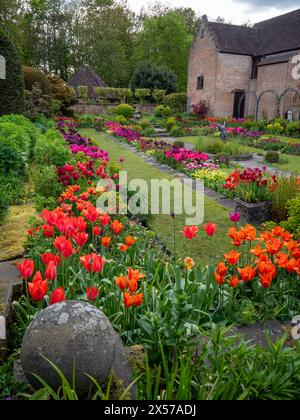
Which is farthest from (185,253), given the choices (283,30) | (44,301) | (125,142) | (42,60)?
(42,60)

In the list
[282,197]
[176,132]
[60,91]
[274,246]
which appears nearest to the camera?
[274,246]

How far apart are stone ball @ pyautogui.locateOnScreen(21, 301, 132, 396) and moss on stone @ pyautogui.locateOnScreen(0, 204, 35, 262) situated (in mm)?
1739

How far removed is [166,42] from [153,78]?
833cm

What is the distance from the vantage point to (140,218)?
632cm

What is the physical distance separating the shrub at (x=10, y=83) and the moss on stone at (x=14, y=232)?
10.2m

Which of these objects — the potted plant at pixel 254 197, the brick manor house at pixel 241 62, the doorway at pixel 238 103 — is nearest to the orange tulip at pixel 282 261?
the potted plant at pixel 254 197

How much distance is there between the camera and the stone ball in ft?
6.59

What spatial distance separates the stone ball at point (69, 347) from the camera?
2.01m

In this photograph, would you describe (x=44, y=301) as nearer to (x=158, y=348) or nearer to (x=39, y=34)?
(x=158, y=348)

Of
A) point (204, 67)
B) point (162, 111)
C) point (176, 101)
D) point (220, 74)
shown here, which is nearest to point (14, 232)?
point (162, 111)

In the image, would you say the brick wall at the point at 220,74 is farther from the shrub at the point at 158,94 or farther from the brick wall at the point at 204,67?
the shrub at the point at 158,94

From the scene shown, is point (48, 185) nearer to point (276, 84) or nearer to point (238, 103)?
point (276, 84)

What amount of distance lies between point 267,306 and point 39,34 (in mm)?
51179

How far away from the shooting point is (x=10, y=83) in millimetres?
14180
